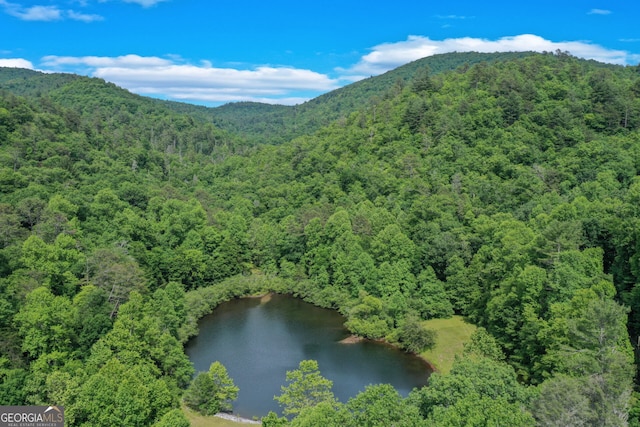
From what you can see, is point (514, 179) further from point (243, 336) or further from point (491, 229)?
point (243, 336)

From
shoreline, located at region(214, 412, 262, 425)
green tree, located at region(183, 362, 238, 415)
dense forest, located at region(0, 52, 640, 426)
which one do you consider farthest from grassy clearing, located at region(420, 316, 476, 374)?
green tree, located at region(183, 362, 238, 415)

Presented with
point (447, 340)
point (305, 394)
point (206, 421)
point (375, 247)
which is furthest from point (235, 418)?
point (375, 247)

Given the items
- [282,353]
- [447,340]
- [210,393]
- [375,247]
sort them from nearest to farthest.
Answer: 1. [210,393]
2. [282,353]
3. [447,340]
4. [375,247]

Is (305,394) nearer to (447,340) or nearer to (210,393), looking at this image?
(210,393)

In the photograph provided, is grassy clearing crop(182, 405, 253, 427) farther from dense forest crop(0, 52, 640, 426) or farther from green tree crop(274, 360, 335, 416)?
green tree crop(274, 360, 335, 416)

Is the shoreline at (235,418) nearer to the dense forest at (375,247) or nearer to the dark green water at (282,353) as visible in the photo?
the dark green water at (282,353)

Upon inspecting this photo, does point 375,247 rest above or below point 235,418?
above
